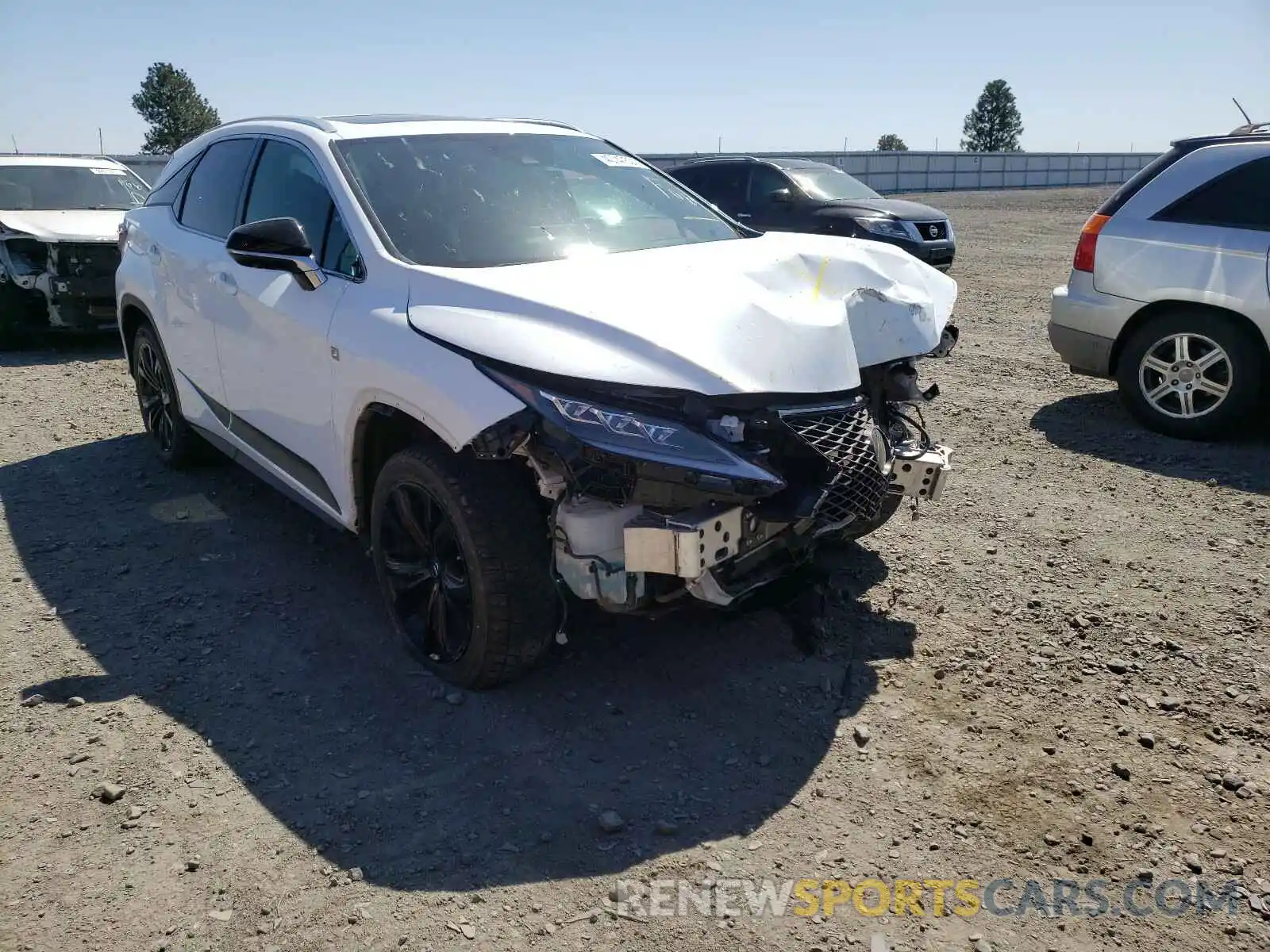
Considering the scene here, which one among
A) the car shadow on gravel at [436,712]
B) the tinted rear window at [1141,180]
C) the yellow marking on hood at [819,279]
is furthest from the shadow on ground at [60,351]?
the tinted rear window at [1141,180]

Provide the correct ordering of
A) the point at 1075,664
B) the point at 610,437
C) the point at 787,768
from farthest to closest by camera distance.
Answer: the point at 1075,664 → the point at 787,768 → the point at 610,437

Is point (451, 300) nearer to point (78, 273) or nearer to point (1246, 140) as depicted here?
point (1246, 140)

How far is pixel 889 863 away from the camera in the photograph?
2.68 meters

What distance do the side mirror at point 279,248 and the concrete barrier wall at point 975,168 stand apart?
87.2 feet

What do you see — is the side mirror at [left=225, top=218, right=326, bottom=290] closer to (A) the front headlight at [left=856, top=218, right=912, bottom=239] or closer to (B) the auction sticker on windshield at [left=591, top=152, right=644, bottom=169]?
(B) the auction sticker on windshield at [left=591, top=152, right=644, bottom=169]

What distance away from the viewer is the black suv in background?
1221cm

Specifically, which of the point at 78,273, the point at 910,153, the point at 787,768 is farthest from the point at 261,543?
the point at 910,153

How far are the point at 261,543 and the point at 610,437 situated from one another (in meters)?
2.79

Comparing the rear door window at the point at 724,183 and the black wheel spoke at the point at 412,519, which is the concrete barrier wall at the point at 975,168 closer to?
the rear door window at the point at 724,183

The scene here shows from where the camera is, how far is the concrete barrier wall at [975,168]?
3516cm

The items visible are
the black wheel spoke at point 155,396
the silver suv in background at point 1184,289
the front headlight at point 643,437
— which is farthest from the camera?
the silver suv in background at point 1184,289

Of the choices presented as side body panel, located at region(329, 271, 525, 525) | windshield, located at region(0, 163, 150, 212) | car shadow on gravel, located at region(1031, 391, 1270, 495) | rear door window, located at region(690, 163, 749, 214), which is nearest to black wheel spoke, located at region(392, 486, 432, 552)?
side body panel, located at region(329, 271, 525, 525)

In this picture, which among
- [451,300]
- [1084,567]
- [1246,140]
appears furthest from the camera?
[1246,140]

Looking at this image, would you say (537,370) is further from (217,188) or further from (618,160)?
(217,188)
